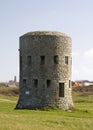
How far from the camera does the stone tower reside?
36469mm

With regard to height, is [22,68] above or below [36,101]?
above

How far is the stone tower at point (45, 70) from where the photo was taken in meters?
36.5

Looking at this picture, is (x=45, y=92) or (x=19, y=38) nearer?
(x=45, y=92)

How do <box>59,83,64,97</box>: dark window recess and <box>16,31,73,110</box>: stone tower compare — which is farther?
<box>59,83,64,97</box>: dark window recess

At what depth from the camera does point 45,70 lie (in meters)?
36.5

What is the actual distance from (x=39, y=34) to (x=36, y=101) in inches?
263

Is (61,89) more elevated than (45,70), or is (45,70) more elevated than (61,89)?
(45,70)

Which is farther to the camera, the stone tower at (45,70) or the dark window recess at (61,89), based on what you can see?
the dark window recess at (61,89)

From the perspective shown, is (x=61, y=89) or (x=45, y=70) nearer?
(x=45, y=70)

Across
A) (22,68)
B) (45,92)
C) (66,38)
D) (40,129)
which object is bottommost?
(40,129)

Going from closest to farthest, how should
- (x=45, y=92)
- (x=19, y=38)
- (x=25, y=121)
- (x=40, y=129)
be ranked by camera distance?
(x=40, y=129) < (x=25, y=121) < (x=45, y=92) < (x=19, y=38)

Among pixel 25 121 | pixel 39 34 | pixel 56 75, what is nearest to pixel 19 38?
pixel 39 34

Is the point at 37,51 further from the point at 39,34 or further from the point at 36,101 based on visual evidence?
the point at 36,101

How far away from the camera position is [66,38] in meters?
37.6
